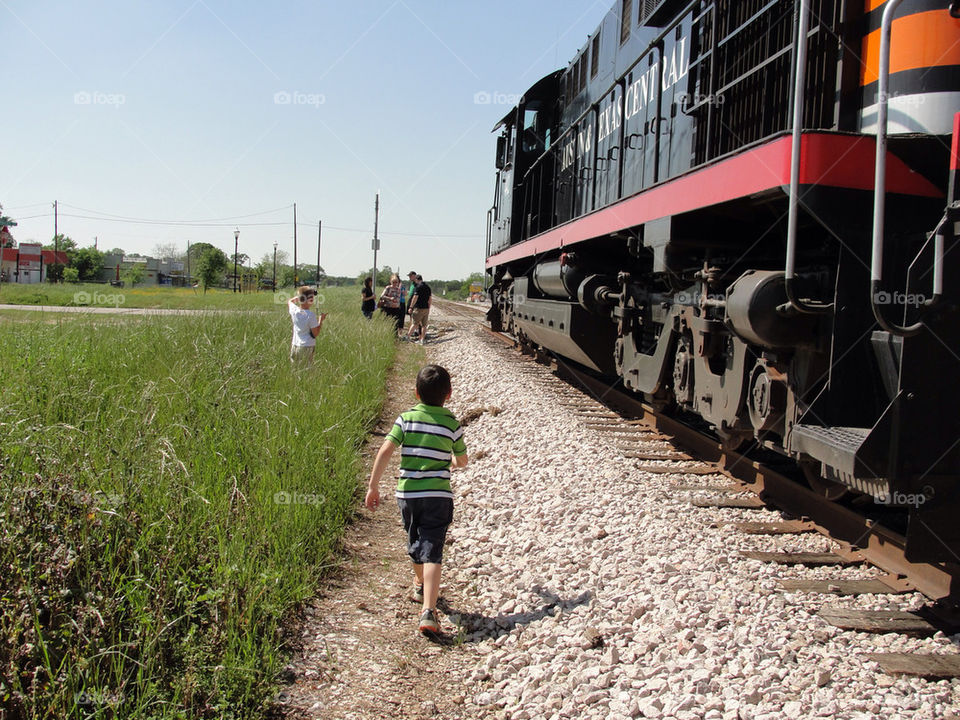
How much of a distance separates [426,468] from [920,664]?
2188mm

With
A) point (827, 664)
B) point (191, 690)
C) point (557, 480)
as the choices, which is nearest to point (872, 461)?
point (827, 664)

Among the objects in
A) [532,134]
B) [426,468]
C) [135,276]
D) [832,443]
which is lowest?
[426,468]

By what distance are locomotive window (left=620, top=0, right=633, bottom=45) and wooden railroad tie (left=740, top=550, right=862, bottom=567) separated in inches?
253

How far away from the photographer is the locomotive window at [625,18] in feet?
26.8

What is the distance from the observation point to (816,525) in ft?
13.9

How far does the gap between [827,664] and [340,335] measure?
10398 millimetres

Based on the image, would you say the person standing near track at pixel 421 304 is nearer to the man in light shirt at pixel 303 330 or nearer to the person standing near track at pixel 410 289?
the person standing near track at pixel 410 289

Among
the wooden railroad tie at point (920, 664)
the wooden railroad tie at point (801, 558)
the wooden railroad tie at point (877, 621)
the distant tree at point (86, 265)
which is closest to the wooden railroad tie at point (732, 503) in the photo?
the wooden railroad tie at point (801, 558)

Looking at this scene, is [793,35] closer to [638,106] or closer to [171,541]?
[638,106]

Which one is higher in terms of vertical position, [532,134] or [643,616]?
[532,134]

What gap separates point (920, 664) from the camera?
2738mm

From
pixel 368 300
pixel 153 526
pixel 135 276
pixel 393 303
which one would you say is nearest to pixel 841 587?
pixel 153 526

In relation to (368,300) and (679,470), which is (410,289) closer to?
(368,300)

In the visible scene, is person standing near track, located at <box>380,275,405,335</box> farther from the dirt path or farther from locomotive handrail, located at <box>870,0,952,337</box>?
locomotive handrail, located at <box>870,0,952,337</box>
